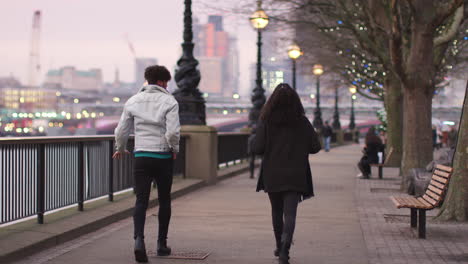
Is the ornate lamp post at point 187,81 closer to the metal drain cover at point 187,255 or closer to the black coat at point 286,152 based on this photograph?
the metal drain cover at point 187,255

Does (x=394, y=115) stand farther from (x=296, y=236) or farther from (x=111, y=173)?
(x=296, y=236)

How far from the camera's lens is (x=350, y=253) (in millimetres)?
8312

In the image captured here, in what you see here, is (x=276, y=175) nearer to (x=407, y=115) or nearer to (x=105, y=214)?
(x=105, y=214)

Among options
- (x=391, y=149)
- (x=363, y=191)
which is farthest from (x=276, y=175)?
(x=391, y=149)

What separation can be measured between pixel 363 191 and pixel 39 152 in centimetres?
916

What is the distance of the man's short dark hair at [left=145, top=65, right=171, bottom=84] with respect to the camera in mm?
7852

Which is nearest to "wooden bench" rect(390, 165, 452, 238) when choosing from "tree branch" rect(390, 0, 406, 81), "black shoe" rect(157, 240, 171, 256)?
"black shoe" rect(157, 240, 171, 256)

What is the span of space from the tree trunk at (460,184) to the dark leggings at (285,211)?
13.7 feet

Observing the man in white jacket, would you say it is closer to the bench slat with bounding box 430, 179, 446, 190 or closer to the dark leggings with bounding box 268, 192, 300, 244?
the dark leggings with bounding box 268, 192, 300, 244

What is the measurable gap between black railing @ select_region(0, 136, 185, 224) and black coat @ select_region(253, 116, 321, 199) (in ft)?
9.23

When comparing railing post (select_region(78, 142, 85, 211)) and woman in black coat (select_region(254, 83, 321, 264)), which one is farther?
railing post (select_region(78, 142, 85, 211))

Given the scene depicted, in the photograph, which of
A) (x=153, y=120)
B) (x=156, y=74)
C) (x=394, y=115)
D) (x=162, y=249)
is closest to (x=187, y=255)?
(x=162, y=249)

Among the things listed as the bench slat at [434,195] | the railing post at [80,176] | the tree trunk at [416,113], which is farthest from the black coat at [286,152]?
the tree trunk at [416,113]

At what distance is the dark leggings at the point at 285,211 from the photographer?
7.27 metres
